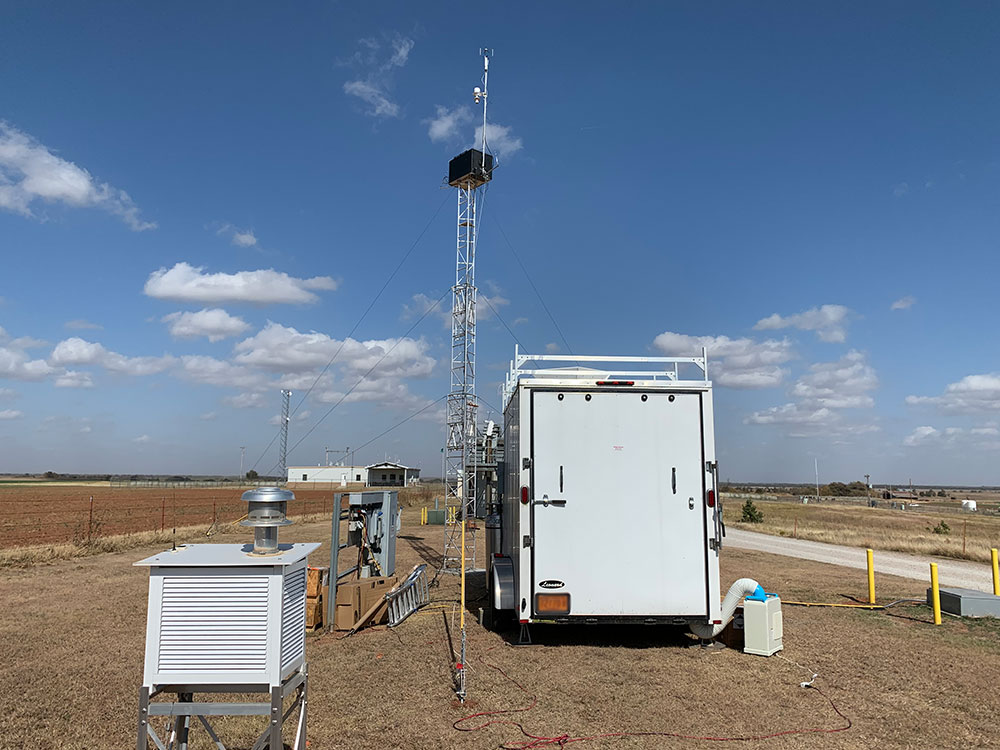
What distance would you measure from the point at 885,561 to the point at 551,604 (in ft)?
49.7

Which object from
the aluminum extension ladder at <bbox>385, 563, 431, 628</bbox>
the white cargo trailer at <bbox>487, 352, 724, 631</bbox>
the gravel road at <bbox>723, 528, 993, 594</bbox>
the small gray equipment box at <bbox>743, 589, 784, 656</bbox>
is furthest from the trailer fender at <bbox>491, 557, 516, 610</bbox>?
the gravel road at <bbox>723, 528, 993, 594</bbox>

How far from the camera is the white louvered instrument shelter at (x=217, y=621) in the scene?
3.40 meters

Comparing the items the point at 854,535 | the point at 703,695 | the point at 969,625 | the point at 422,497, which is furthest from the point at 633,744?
the point at 422,497

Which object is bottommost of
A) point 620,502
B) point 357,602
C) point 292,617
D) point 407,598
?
point 407,598

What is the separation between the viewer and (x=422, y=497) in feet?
158

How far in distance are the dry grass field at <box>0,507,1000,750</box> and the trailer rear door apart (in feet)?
0.93

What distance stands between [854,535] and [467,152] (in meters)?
21.4

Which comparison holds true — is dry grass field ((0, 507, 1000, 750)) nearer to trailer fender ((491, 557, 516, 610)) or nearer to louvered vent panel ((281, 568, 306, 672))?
trailer fender ((491, 557, 516, 610))

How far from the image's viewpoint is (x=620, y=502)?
23.7ft

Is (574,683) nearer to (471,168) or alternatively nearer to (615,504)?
(615,504)

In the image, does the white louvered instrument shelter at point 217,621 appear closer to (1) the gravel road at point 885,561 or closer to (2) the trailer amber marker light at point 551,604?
(2) the trailer amber marker light at point 551,604

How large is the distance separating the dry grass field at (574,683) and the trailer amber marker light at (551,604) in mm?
477

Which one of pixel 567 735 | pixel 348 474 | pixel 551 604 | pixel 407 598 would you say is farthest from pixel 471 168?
pixel 348 474

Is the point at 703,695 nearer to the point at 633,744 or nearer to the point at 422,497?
the point at 633,744
